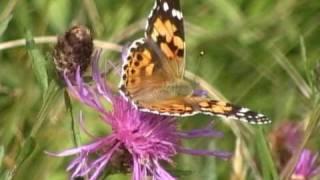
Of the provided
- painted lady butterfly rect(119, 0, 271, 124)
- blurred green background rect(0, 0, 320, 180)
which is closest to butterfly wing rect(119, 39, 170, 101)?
painted lady butterfly rect(119, 0, 271, 124)

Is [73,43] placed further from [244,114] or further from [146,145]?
[244,114]

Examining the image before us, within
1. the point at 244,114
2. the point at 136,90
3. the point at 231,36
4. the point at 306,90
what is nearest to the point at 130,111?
the point at 136,90

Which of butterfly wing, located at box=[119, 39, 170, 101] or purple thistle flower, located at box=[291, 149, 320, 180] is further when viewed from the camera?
purple thistle flower, located at box=[291, 149, 320, 180]

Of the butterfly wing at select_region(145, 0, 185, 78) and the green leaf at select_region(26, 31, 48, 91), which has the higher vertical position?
the butterfly wing at select_region(145, 0, 185, 78)

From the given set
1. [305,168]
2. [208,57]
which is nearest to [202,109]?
[305,168]

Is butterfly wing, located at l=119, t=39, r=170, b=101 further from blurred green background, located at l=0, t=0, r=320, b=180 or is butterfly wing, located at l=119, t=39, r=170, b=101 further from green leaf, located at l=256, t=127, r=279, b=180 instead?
blurred green background, located at l=0, t=0, r=320, b=180

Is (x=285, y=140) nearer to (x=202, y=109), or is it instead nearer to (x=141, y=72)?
(x=141, y=72)

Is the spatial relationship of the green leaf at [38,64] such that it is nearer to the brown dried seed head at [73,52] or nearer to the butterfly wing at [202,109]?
the brown dried seed head at [73,52]
